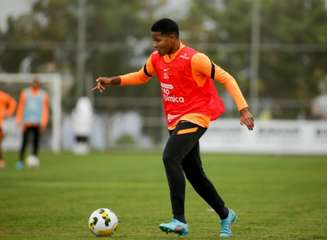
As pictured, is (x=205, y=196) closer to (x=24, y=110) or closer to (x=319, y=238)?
(x=319, y=238)

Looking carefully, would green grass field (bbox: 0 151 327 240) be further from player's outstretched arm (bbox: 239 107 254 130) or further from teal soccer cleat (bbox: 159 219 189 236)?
player's outstretched arm (bbox: 239 107 254 130)

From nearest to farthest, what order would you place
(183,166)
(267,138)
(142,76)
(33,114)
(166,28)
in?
(166,28) → (183,166) → (142,76) → (33,114) → (267,138)

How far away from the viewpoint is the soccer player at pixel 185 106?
8289 mm

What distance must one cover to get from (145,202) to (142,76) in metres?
3.89

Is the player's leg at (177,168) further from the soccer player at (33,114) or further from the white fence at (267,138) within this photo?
the white fence at (267,138)

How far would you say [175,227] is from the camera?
816cm

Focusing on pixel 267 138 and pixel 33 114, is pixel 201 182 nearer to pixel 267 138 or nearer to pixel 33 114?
pixel 33 114

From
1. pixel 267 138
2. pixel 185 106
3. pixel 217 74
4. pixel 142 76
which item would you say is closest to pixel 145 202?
pixel 142 76

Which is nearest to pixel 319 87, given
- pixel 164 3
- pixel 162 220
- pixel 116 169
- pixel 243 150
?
pixel 243 150

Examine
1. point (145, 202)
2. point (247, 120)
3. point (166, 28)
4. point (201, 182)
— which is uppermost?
point (166, 28)

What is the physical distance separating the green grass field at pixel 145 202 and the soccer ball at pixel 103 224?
131 mm

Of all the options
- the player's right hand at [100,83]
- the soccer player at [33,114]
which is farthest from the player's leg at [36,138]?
the player's right hand at [100,83]

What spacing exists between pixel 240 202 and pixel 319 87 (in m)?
27.3

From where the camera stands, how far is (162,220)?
10180 millimetres
